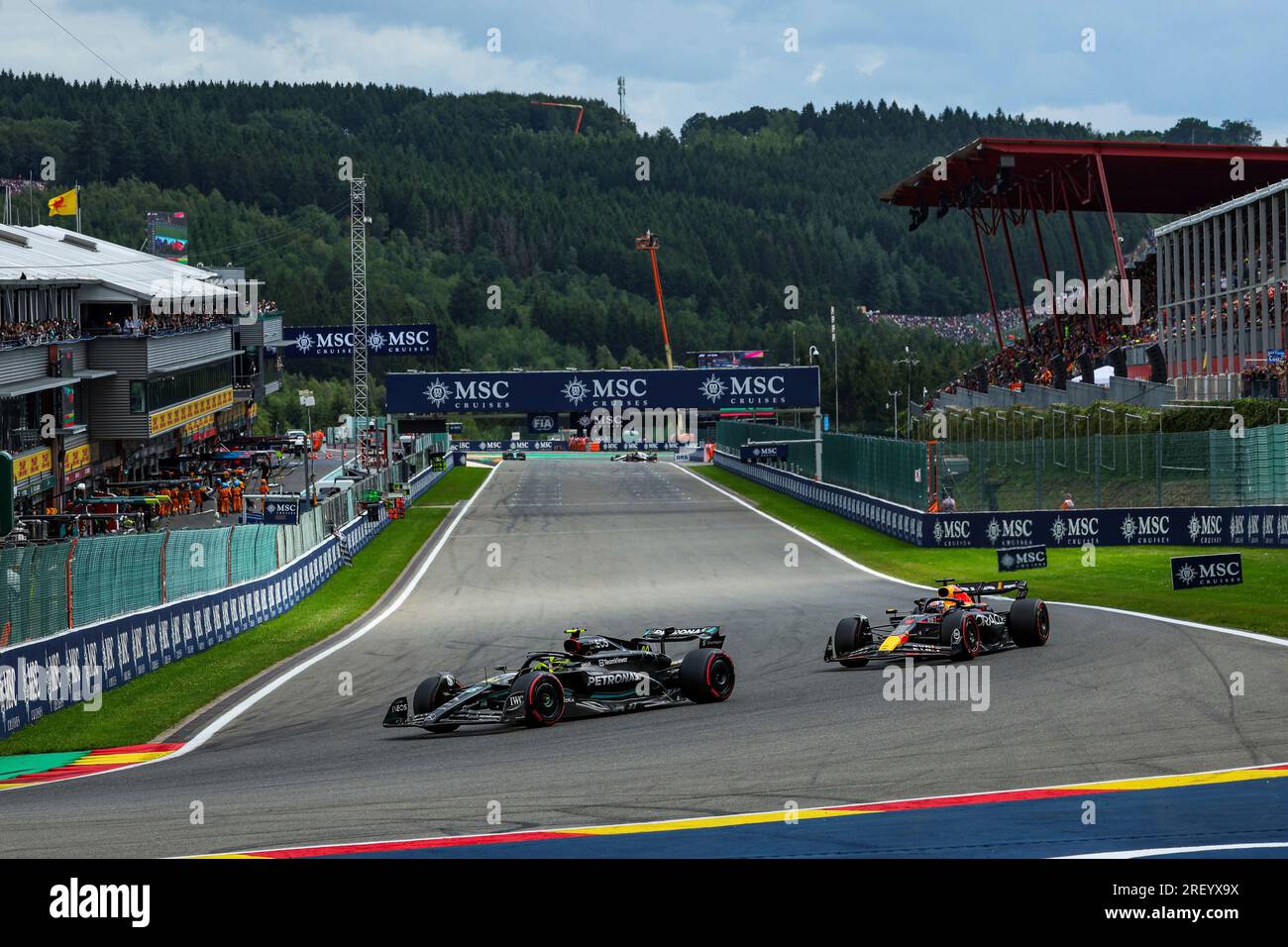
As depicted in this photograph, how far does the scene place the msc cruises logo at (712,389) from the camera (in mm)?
78438

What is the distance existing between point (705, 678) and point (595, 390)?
6139 centimetres

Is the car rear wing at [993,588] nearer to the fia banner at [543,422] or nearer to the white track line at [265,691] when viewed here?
the white track line at [265,691]

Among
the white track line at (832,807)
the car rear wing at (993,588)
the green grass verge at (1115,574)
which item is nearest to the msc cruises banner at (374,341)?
the green grass verge at (1115,574)

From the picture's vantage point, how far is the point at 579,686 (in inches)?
661

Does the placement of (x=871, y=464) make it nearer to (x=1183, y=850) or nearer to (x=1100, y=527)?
(x=1100, y=527)

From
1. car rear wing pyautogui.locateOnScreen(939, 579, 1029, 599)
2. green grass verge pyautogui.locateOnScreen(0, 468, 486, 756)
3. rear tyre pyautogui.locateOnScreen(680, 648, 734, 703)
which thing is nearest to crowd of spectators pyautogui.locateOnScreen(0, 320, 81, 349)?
green grass verge pyautogui.locateOnScreen(0, 468, 486, 756)

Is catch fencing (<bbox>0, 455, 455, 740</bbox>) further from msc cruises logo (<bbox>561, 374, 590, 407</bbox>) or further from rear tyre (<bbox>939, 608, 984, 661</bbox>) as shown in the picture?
msc cruises logo (<bbox>561, 374, 590, 407</bbox>)

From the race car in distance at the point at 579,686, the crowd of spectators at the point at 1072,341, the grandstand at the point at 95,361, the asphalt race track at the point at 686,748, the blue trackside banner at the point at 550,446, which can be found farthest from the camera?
the blue trackside banner at the point at 550,446

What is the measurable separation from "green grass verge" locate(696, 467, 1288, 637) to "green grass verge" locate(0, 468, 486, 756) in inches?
478

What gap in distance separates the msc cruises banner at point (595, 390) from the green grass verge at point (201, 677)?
107ft

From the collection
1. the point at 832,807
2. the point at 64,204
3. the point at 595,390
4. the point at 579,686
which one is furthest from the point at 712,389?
the point at 832,807

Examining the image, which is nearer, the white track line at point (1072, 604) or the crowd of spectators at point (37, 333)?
the white track line at point (1072, 604)
